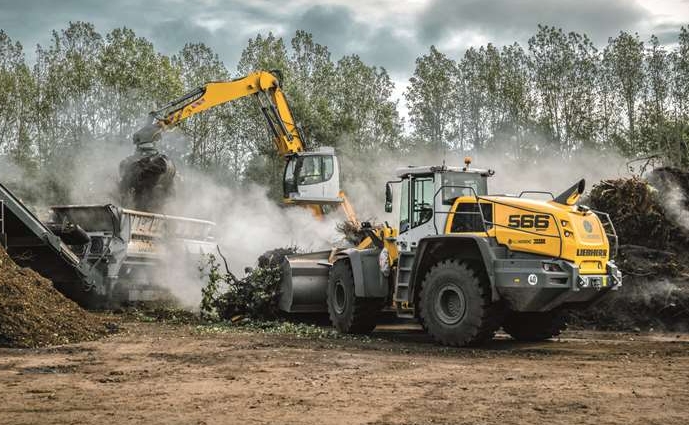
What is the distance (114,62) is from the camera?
42125 millimetres

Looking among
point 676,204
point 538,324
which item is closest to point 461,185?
point 538,324

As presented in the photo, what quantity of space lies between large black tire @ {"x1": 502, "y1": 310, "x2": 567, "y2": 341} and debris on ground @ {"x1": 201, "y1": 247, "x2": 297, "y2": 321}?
4.52 meters

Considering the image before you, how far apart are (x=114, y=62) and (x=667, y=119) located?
27983 mm

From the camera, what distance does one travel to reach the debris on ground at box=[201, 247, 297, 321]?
15.0m

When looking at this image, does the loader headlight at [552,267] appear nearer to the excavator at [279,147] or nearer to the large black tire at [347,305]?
the large black tire at [347,305]

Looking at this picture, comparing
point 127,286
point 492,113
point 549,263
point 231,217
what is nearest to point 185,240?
point 127,286

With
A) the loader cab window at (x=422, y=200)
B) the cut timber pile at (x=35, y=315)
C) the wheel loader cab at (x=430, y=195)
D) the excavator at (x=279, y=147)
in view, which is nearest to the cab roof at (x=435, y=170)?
the wheel loader cab at (x=430, y=195)

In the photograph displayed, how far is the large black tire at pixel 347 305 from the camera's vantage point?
43.7ft

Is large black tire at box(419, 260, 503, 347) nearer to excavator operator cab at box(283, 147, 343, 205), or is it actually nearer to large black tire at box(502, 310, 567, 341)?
large black tire at box(502, 310, 567, 341)

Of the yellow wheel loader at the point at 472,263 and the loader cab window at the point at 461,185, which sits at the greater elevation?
the loader cab window at the point at 461,185

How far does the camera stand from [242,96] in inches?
914

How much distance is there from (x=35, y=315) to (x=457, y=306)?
602 centimetres

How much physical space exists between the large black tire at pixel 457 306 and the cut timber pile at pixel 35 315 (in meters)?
5.01

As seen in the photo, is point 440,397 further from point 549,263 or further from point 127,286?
point 127,286
